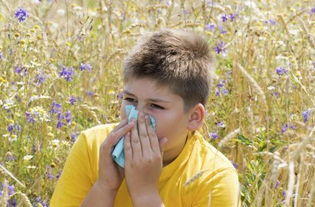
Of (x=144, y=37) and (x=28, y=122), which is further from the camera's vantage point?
(x=28, y=122)

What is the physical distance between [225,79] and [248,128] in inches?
21.3

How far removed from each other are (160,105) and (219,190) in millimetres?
374

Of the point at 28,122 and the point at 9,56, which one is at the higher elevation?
the point at 9,56

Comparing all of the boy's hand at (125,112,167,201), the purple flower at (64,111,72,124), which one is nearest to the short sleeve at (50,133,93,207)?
the boy's hand at (125,112,167,201)

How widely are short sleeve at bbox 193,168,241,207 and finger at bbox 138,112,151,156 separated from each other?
0.28 metres

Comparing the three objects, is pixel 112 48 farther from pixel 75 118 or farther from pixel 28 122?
pixel 28 122

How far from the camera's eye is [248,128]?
4.05m

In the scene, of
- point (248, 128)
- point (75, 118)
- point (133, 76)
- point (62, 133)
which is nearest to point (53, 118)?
point (62, 133)

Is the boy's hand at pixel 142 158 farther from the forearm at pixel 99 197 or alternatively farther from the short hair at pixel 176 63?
the short hair at pixel 176 63

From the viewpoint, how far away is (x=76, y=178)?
3045 millimetres

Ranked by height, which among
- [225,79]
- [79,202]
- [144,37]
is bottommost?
[79,202]

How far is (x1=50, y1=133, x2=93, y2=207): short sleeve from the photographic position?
9.95ft

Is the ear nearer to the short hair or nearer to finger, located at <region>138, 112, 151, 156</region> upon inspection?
the short hair

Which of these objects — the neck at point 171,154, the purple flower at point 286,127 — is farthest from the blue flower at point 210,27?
the neck at point 171,154
